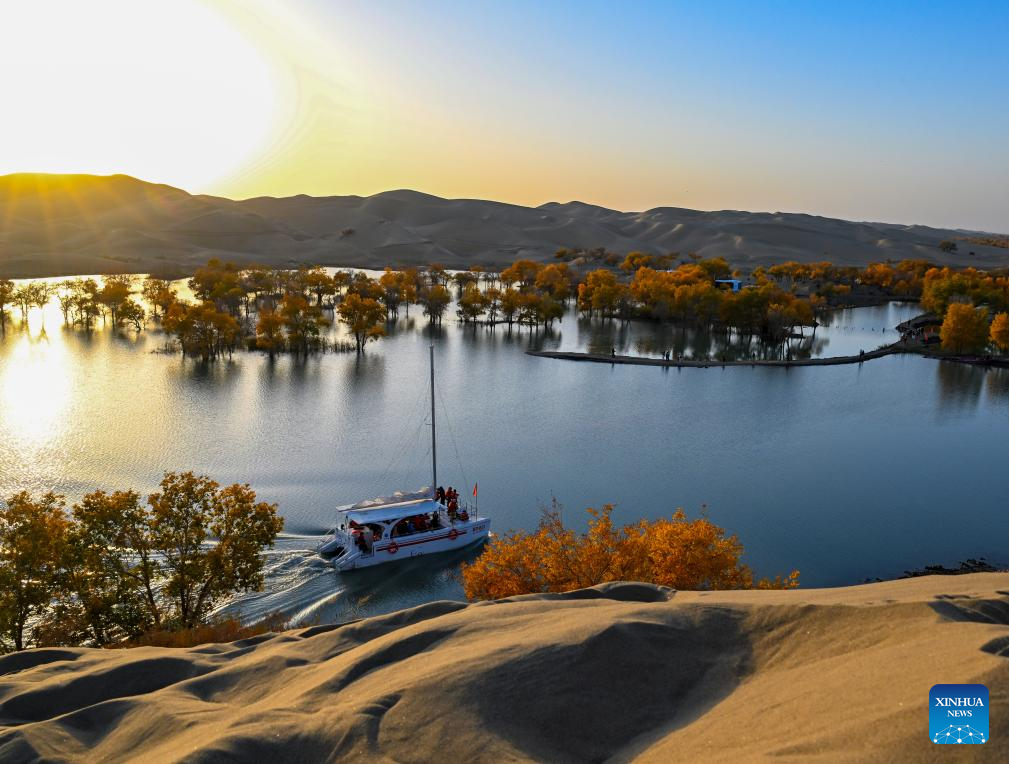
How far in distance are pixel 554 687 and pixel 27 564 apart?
49.5 feet

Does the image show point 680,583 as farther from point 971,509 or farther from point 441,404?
point 441,404

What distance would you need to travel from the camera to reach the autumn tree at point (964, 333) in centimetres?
7656

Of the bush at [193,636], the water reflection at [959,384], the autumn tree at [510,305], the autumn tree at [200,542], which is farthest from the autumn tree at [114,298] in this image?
the water reflection at [959,384]

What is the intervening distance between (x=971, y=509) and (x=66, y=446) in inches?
1742

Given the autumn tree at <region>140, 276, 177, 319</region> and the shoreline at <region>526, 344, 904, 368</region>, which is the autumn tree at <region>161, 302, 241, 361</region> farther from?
the shoreline at <region>526, 344, 904, 368</region>

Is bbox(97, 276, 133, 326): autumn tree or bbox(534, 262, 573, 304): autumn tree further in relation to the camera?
bbox(534, 262, 573, 304): autumn tree

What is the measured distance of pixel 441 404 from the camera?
50.6 m

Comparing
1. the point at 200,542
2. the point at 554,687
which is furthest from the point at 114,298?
the point at 554,687

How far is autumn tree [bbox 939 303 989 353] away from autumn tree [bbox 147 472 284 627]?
76.6 metres

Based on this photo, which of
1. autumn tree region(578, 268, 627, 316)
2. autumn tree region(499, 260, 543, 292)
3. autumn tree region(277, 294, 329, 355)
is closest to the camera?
A: autumn tree region(277, 294, 329, 355)

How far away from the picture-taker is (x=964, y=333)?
76625 mm

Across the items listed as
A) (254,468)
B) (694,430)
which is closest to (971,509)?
(694,430)

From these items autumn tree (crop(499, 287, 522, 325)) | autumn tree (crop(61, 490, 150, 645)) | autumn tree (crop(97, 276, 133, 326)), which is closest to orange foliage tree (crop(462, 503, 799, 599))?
autumn tree (crop(61, 490, 150, 645))

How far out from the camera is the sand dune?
9000 mm
